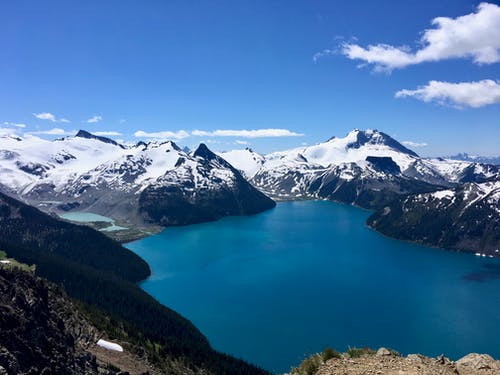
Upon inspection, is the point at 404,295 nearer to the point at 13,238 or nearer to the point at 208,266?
the point at 208,266

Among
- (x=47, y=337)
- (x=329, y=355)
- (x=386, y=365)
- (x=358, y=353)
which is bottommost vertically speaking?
(x=47, y=337)

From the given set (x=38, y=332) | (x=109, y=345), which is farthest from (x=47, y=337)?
(x=109, y=345)

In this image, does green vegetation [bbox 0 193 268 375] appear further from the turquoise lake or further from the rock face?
the turquoise lake

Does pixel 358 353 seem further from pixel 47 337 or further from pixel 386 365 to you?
pixel 47 337

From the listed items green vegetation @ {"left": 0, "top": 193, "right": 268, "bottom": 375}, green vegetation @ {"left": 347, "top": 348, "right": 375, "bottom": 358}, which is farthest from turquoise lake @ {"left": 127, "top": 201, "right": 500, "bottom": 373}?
green vegetation @ {"left": 347, "top": 348, "right": 375, "bottom": 358}

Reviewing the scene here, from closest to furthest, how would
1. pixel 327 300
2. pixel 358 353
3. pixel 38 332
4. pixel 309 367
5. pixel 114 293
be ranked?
pixel 309 367
pixel 358 353
pixel 38 332
pixel 114 293
pixel 327 300
